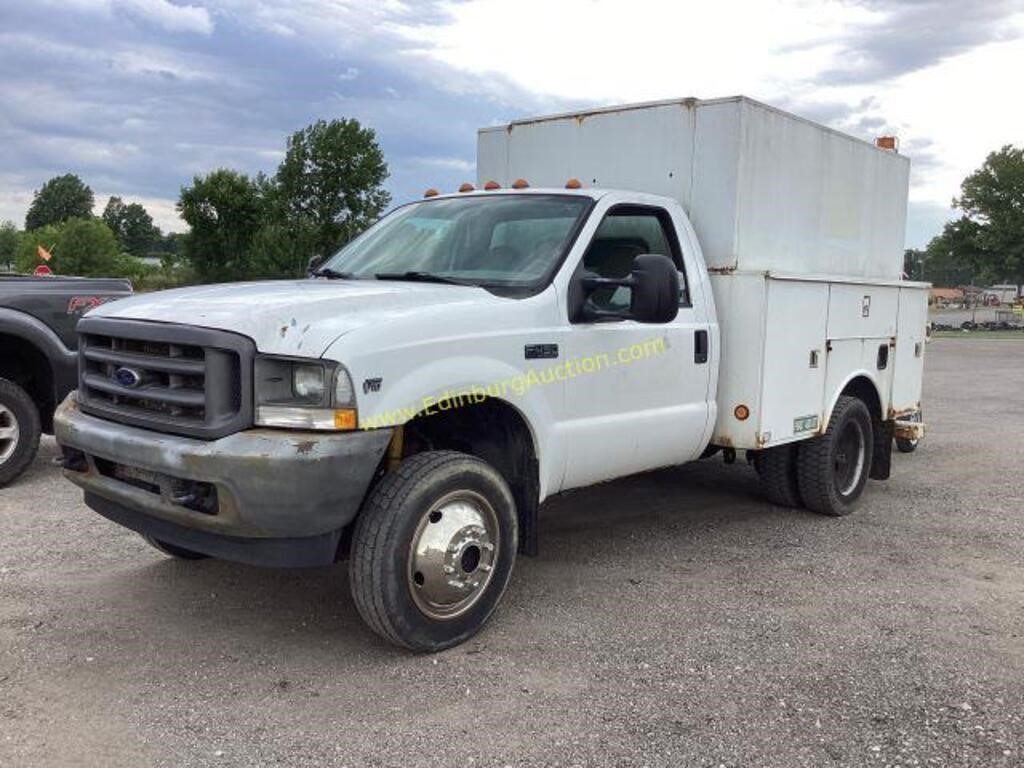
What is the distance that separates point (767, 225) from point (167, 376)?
12.0ft

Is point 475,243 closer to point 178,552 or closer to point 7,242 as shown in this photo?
point 178,552

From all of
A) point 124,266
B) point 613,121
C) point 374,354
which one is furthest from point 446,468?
point 124,266

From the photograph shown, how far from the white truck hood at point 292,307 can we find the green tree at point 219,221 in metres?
56.9

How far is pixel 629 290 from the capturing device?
15.7 ft

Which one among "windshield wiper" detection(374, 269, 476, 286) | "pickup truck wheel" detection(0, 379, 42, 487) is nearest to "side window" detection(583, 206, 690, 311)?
"windshield wiper" detection(374, 269, 476, 286)

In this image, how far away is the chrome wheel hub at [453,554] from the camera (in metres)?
3.80

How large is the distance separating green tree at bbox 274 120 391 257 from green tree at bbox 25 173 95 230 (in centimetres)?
7823

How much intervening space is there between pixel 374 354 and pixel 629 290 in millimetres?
1714

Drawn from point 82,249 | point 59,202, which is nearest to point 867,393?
point 82,249

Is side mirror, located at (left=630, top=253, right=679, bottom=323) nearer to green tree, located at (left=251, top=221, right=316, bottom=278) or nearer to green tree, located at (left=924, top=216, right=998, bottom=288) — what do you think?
green tree, located at (left=251, top=221, right=316, bottom=278)

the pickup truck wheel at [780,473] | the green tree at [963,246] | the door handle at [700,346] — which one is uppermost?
the green tree at [963,246]

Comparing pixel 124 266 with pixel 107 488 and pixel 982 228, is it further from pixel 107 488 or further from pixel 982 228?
pixel 107 488

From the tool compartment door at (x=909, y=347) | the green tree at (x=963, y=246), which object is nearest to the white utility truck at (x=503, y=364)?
the tool compartment door at (x=909, y=347)

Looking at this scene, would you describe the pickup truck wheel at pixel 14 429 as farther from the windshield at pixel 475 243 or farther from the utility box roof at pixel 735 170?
the utility box roof at pixel 735 170
